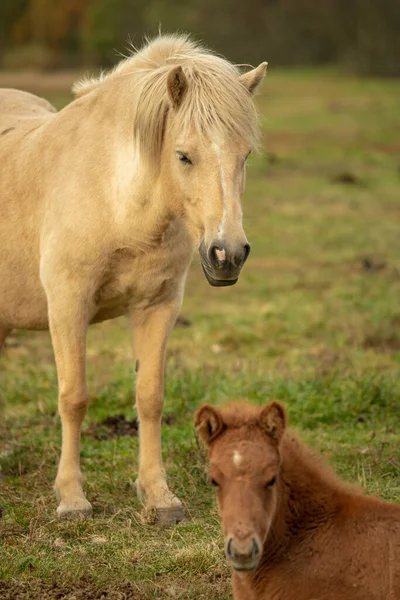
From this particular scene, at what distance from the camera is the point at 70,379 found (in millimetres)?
6141

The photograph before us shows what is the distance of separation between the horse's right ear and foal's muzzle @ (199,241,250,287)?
1149 mm

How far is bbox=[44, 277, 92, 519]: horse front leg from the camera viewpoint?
5969mm

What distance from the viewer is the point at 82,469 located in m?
6.68

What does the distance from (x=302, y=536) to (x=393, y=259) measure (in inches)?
378

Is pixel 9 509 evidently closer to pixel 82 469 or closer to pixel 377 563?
pixel 82 469

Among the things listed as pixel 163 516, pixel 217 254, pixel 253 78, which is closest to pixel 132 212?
pixel 217 254

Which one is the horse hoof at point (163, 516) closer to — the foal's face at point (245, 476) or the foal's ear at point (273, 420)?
the foal's face at point (245, 476)

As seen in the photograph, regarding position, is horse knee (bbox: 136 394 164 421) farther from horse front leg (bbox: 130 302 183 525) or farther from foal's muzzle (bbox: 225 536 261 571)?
foal's muzzle (bbox: 225 536 261 571)

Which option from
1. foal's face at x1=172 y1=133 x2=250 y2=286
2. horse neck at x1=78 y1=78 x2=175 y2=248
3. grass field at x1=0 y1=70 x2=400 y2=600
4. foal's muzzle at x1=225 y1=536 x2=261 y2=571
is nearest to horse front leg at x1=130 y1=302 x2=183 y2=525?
grass field at x1=0 y1=70 x2=400 y2=600

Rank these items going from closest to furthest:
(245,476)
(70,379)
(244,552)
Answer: (244,552)
(245,476)
(70,379)

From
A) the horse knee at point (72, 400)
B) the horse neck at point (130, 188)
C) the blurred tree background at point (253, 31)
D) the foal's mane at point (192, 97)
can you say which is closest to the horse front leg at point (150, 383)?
the horse knee at point (72, 400)

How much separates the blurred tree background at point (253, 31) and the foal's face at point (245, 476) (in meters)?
41.5

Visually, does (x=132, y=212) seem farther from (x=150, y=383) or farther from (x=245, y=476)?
(x=245, y=476)

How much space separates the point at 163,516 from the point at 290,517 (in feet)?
5.22
